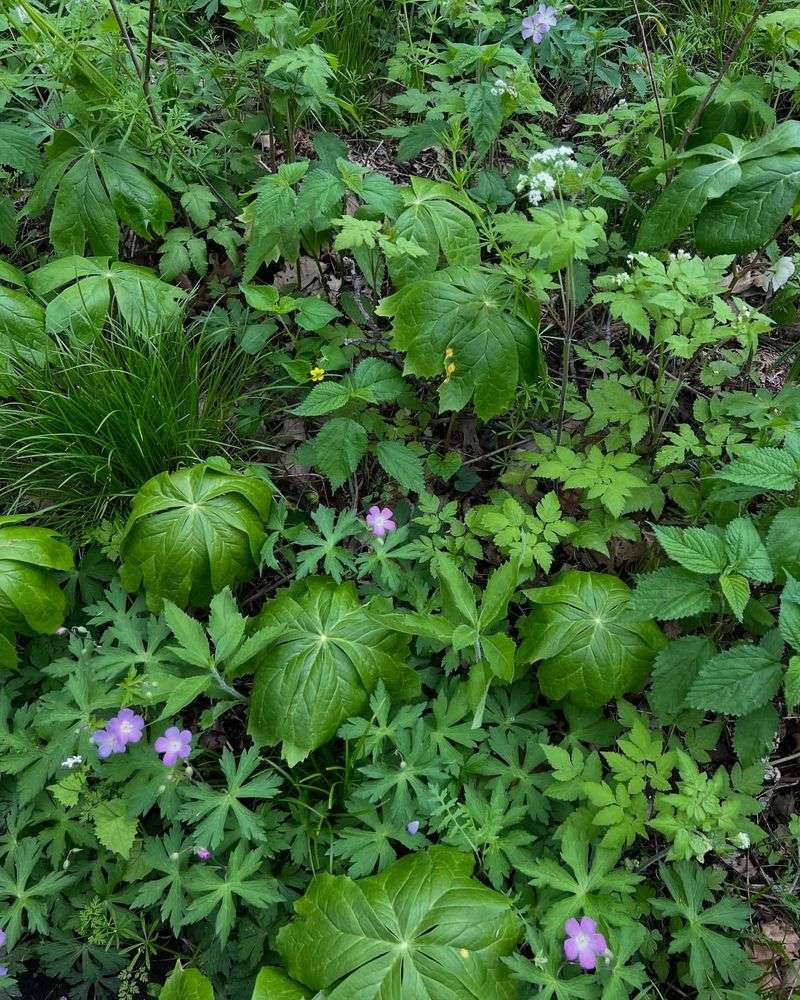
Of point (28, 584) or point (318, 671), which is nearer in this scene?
point (318, 671)

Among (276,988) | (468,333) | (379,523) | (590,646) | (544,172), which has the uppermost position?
(544,172)

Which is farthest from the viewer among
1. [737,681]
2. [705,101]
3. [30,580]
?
[705,101]

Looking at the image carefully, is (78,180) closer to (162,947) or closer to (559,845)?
(162,947)

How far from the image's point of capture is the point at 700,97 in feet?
8.37

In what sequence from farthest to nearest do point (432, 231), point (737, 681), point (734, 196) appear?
1. point (432, 231)
2. point (734, 196)
3. point (737, 681)

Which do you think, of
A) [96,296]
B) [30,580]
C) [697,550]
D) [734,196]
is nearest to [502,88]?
[734,196]

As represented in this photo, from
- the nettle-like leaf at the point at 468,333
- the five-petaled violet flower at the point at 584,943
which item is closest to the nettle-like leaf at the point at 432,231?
the nettle-like leaf at the point at 468,333

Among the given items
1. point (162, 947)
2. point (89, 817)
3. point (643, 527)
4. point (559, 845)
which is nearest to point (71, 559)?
point (89, 817)

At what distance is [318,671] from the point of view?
6.09ft

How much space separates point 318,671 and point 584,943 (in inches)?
33.6

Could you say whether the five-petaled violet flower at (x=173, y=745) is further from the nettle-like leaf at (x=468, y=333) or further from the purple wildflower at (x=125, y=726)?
the nettle-like leaf at (x=468, y=333)

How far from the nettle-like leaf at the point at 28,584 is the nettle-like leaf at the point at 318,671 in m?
0.59

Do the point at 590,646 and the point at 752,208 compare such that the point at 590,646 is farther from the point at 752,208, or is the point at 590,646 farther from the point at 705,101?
the point at 705,101

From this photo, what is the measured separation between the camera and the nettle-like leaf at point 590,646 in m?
1.92
